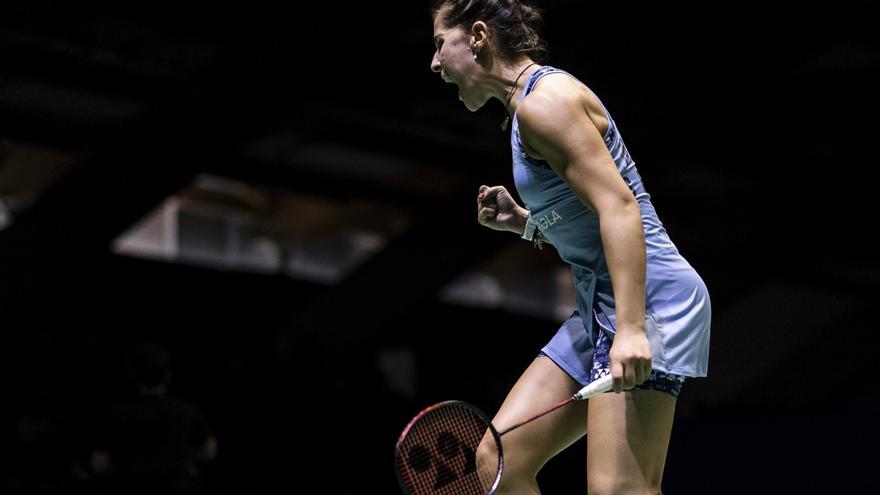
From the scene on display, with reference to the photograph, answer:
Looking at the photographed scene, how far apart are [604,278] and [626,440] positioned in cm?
32

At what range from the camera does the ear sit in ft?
8.31

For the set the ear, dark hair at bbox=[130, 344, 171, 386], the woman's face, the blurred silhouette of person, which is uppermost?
the ear

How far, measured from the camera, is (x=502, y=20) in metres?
2.55

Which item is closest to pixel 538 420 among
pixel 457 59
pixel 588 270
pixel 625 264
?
pixel 588 270

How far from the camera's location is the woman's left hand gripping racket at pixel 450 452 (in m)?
2.55

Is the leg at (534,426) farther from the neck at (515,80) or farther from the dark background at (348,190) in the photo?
the dark background at (348,190)

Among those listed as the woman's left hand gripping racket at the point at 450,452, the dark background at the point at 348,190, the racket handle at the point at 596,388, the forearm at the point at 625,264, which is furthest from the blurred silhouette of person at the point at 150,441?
the forearm at the point at 625,264

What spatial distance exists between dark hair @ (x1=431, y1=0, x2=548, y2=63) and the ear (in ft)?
0.04

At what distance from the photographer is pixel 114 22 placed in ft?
26.7

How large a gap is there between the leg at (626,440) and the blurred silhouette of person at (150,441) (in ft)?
10.0

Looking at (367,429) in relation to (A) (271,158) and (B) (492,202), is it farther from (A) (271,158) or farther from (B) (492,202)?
(B) (492,202)

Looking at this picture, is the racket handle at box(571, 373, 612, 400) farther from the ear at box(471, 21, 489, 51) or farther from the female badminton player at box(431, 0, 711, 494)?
the ear at box(471, 21, 489, 51)

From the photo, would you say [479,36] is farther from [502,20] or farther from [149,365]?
[149,365]

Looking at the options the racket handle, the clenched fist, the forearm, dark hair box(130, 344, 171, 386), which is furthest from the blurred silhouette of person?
the forearm
